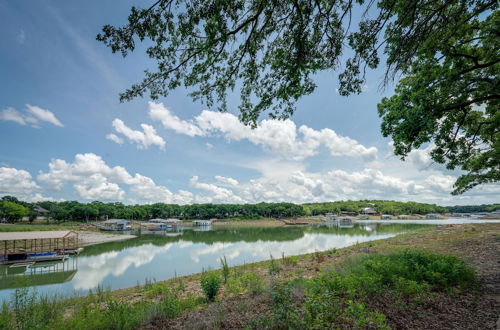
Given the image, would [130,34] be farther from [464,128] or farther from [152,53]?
[464,128]

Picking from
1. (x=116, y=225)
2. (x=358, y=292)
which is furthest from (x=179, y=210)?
(x=358, y=292)

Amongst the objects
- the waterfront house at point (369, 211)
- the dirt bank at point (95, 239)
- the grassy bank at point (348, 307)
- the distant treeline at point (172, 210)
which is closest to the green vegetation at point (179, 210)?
the distant treeline at point (172, 210)

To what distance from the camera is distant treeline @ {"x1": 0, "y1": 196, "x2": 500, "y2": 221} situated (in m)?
75.0

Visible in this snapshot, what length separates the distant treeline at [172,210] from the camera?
75.0 m

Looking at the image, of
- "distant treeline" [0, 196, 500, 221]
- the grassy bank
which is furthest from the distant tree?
the grassy bank

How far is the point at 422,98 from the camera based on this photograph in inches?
286

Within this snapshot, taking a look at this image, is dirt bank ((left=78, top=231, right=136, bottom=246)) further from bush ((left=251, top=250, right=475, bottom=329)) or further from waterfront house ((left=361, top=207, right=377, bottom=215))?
waterfront house ((left=361, top=207, right=377, bottom=215))

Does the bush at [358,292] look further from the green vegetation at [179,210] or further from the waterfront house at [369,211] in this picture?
the waterfront house at [369,211]

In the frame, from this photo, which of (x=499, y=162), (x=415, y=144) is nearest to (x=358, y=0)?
(x=415, y=144)

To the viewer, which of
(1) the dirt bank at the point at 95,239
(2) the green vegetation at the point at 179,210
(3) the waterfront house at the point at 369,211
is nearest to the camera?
(1) the dirt bank at the point at 95,239

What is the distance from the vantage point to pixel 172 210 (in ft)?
354

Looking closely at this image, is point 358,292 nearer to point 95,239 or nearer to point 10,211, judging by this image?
point 95,239

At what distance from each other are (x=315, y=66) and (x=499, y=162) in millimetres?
13977

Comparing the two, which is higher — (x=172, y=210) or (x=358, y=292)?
(x=358, y=292)
